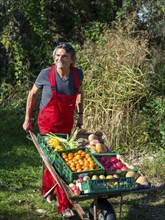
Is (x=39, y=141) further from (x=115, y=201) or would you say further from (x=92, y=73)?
(x=92, y=73)

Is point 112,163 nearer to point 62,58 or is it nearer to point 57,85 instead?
point 57,85

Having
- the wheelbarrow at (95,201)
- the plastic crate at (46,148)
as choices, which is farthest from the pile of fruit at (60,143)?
the wheelbarrow at (95,201)

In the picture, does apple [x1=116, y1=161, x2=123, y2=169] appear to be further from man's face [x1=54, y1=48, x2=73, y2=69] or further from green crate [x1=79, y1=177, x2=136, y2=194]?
man's face [x1=54, y1=48, x2=73, y2=69]

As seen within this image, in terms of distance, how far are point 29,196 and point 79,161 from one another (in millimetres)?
1923

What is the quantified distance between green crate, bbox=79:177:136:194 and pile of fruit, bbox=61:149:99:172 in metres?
0.35

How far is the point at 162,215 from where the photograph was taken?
543 centimetres

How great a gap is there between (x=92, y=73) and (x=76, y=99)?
265 cm

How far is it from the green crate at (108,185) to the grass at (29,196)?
1.50 meters

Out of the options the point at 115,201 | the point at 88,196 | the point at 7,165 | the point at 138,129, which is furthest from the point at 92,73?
the point at 88,196

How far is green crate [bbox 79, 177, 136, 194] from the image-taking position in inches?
147

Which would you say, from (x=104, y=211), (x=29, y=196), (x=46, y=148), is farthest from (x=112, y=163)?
(x=29, y=196)

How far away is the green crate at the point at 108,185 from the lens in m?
3.74

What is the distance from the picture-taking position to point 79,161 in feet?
13.9

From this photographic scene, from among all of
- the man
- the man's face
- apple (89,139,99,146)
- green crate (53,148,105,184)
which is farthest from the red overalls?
green crate (53,148,105,184)
